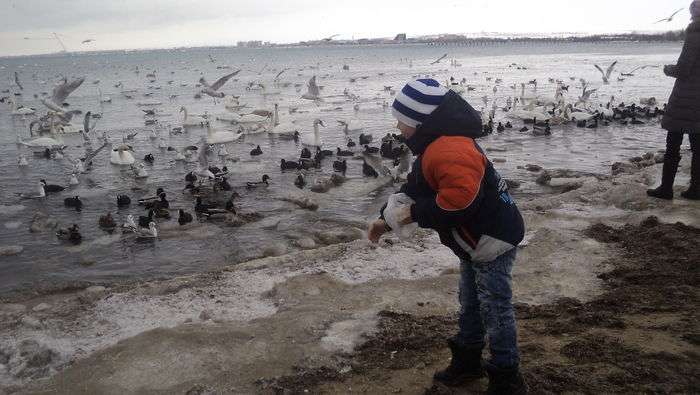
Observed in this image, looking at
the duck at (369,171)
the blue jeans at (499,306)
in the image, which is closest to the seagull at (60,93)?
the duck at (369,171)

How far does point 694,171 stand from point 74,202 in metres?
12.4

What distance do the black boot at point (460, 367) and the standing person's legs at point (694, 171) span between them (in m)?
6.27

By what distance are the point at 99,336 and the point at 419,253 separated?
409 centimetres

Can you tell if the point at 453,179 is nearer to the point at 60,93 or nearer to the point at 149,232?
the point at 149,232

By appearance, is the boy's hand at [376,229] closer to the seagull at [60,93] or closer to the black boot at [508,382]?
the black boot at [508,382]

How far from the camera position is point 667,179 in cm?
848

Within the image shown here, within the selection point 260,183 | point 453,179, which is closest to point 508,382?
point 453,179

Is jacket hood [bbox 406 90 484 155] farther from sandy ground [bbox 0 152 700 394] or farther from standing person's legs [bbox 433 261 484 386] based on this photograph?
sandy ground [bbox 0 152 700 394]

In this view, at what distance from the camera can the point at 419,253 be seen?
7215 mm

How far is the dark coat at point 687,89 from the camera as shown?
7488 mm

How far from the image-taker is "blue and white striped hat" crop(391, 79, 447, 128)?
3273mm

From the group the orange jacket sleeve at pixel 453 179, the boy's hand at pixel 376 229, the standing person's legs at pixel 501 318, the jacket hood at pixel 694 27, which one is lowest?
the standing person's legs at pixel 501 318

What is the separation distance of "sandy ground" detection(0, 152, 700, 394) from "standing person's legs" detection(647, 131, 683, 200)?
810mm

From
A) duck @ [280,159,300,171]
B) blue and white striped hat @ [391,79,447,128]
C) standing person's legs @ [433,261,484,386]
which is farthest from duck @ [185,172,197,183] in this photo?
blue and white striped hat @ [391,79,447,128]
